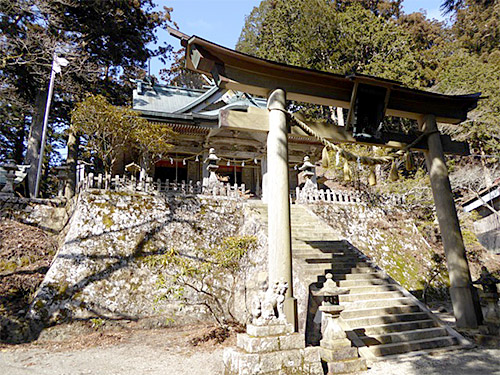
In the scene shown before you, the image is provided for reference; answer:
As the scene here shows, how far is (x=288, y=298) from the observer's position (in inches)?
185

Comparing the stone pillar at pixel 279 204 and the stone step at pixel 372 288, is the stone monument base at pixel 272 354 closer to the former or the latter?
the stone pillar at pixel 279 204

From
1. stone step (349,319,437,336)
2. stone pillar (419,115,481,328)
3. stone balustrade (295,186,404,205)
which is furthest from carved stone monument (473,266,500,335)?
stone balustrade (295,186,404,205)

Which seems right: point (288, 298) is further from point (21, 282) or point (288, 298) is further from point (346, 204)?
point (346, 204)

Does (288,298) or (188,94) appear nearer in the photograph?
(288,298)

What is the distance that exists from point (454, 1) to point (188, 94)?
48.2 ft

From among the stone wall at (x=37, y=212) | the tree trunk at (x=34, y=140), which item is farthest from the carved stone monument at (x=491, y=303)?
the tree trunk at (x=34, y=140)

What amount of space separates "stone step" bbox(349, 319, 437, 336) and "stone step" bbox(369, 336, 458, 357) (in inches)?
13.2

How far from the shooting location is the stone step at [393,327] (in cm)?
557

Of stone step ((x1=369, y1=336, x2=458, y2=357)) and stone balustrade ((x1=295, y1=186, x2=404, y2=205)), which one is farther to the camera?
stone balustrade ((x1=295, y1=186, x2=404, y2=205))

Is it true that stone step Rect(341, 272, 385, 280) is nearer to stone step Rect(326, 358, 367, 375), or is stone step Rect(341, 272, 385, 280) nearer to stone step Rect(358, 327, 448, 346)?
stone step Rect(358, 327, 448, 346)

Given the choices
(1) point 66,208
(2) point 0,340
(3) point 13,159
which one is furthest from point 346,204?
(3) point 13,159

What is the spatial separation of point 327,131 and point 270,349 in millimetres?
4144

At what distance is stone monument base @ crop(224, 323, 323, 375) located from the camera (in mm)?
3736

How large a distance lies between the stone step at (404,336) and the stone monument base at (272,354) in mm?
1785
